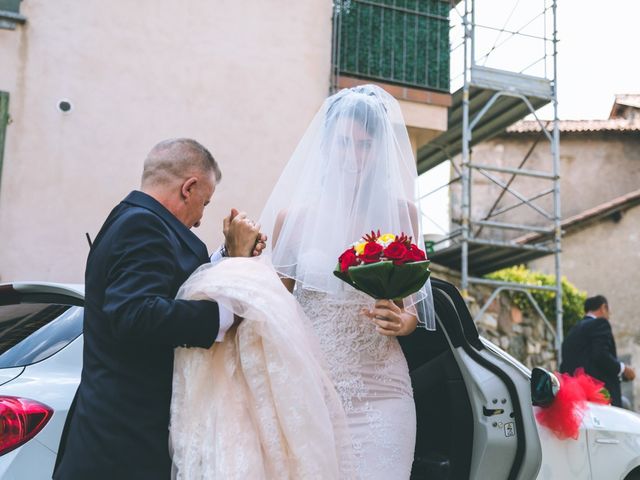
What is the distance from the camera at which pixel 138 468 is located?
85.4 inches

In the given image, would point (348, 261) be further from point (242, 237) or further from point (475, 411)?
point (475, 411)

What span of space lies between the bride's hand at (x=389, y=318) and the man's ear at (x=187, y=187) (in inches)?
33.2

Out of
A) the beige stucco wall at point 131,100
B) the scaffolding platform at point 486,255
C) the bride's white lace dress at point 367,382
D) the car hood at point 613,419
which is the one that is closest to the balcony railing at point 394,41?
the beige stucco wall at point 131,100

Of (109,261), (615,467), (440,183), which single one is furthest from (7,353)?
(440,183)

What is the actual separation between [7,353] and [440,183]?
441 inches

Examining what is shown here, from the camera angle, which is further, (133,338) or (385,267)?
(385,267)

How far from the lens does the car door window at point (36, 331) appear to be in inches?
114

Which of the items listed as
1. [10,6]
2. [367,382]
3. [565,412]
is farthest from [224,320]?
[10,6]

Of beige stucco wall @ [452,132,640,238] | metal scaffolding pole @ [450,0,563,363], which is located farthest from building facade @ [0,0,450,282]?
beige stucco wall @ [452,132,640,238]

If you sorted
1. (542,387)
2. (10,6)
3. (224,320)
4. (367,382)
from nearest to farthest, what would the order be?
(224,320) < (367,382) < (542,387) < (10,6)

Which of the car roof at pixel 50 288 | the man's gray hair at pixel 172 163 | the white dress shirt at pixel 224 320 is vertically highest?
the man's gray hair at pixel 172 163

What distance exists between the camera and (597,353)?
Result: 703cm

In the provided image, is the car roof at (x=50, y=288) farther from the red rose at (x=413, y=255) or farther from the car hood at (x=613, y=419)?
the car hood at (x=613, y=419)

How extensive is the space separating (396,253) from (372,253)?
89 millimetres
